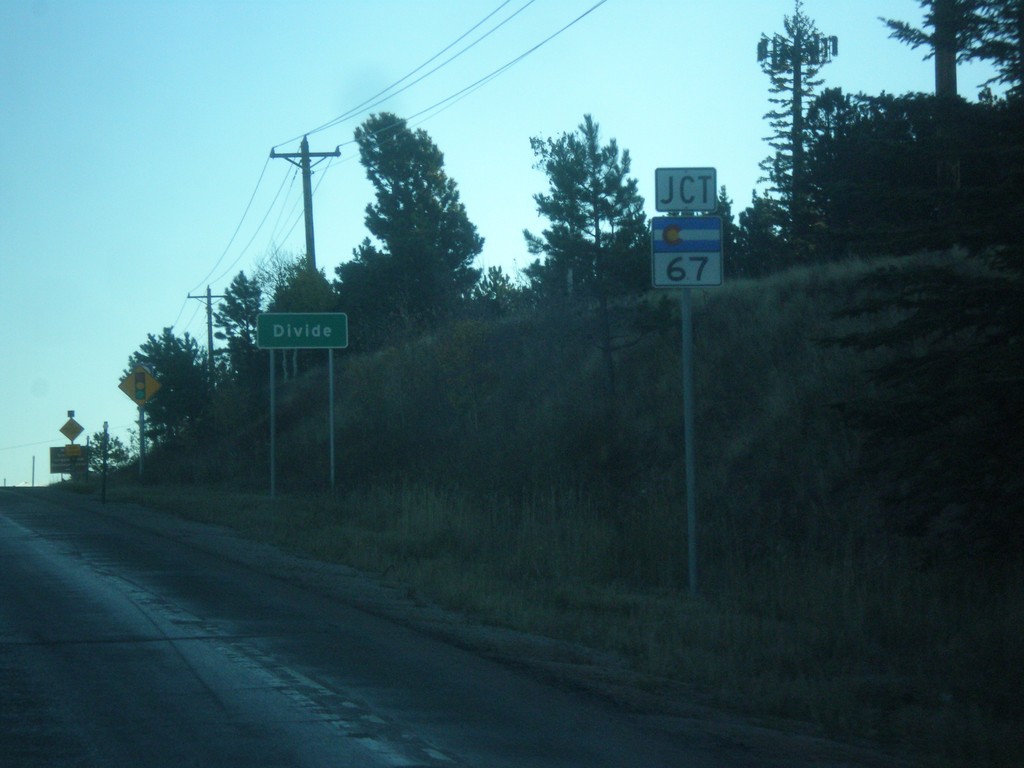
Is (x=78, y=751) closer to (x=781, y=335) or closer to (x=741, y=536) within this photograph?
(x=741, y=536)

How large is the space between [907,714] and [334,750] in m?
3.59

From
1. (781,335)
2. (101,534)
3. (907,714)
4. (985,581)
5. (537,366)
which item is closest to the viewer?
(907,714)

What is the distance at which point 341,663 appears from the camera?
346 inches

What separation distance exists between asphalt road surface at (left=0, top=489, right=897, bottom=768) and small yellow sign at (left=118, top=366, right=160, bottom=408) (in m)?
21.6

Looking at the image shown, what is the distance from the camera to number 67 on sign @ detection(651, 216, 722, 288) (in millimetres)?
11742

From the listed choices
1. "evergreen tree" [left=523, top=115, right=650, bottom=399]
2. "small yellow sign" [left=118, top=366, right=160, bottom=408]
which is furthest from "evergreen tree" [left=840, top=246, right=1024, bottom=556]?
"small yellow sign" [left=118, top=366, right=160, bottom=408]

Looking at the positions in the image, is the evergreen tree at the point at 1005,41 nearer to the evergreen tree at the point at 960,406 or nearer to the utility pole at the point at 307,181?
the evergreen tree at the point at 960,406

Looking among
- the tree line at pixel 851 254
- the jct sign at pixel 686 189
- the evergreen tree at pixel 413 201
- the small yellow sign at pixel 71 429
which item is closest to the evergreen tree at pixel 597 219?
the tree line at pixel 851 254

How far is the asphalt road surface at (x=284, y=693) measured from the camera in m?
6.37

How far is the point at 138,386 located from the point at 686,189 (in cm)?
2590

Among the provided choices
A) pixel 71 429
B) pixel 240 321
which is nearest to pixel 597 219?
pixel 71 429

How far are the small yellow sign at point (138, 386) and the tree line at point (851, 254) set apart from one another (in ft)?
22.8

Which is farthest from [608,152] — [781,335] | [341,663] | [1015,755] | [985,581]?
[1015,755]

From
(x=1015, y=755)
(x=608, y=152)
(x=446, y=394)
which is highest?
(x=608, y=152)
